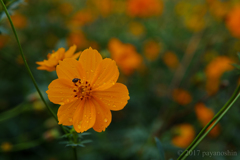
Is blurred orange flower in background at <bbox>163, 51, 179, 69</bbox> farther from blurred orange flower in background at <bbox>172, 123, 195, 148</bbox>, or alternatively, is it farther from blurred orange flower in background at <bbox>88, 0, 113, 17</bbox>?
blurred orange flower in background at <bbox>88, 0, 113, 17</bbox>

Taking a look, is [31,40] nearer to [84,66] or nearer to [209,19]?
[84,66]

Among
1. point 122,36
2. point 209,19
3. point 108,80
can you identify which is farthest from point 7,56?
point 209,19

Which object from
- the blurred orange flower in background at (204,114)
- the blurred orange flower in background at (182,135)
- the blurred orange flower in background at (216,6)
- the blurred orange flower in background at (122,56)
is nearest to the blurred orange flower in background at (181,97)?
the blurred orange flower in background at (204,114)

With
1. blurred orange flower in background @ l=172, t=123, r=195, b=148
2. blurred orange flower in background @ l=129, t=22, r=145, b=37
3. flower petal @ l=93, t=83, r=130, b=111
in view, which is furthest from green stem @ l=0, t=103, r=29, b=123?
blurred orange flower in background @ l=129, t=22, r=145, b=37

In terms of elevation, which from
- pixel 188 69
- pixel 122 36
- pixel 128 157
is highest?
pixel 122 36

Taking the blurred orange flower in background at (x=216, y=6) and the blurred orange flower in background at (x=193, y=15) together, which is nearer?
the blurred orange flower in background at (x=216, y=6)

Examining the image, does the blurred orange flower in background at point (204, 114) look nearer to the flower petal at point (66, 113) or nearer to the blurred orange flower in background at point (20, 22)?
the flower petal at point (66, 113)
